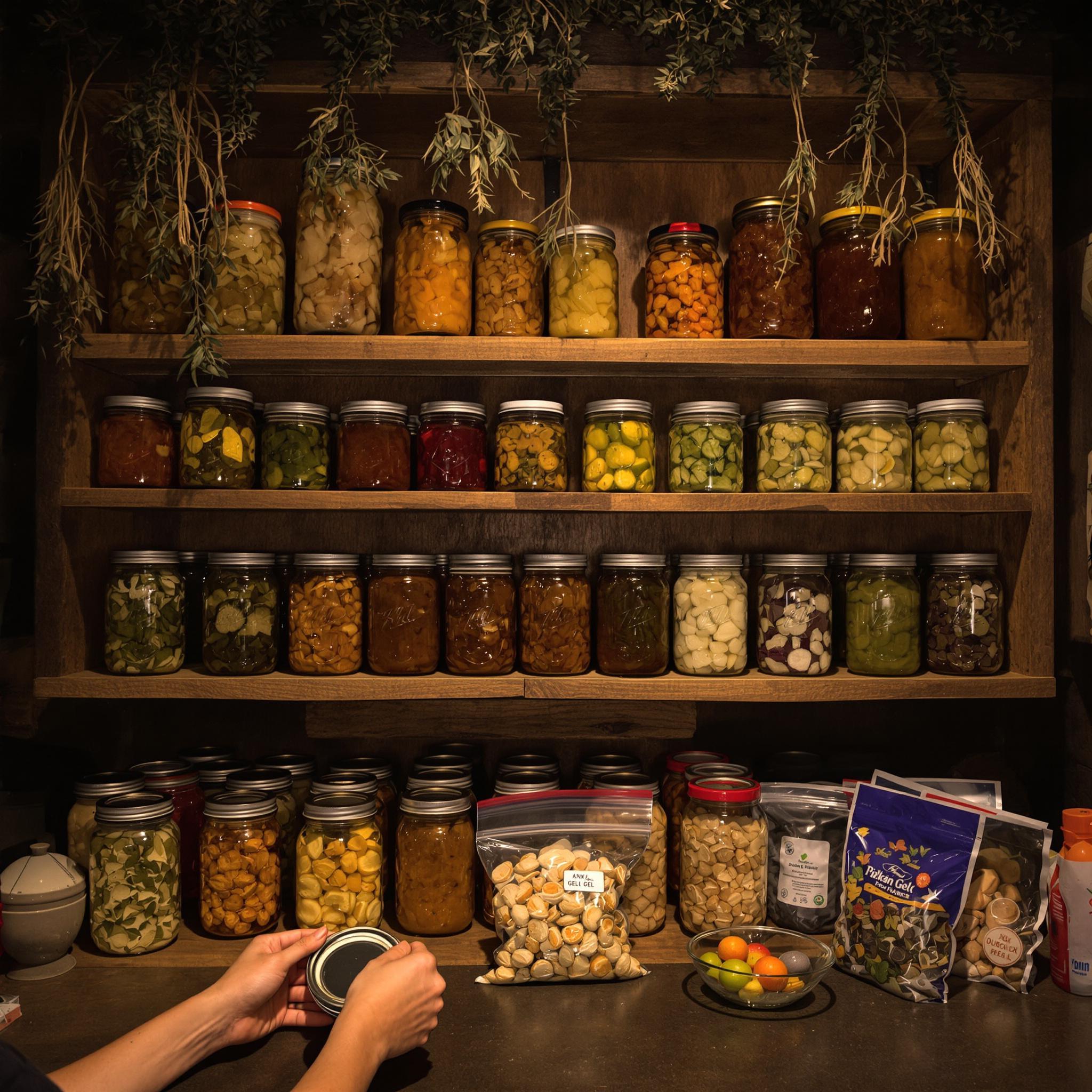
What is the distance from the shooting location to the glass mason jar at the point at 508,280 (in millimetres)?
1619

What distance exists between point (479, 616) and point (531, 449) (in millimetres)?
326

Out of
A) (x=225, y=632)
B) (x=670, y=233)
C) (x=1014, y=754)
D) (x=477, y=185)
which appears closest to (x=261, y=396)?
(x=225, y=632)

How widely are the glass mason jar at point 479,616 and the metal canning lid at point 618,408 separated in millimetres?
322

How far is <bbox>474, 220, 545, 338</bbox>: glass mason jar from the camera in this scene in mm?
1619

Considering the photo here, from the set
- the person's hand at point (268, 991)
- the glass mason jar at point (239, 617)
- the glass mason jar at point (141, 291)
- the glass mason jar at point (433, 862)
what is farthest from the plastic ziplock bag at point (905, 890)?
the glass mason jar at point (141, 291)

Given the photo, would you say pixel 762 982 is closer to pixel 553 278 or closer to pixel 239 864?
pixel 239 864

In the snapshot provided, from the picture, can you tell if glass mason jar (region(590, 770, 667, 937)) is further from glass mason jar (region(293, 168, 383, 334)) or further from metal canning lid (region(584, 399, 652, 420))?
glass mason jar (region(293, 168, 383, 334))

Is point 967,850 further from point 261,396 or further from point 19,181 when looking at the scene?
point 19,181

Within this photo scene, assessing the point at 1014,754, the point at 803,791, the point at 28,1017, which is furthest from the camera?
the point at 1014,754

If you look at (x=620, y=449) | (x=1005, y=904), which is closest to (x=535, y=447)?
(x=620, y=449)

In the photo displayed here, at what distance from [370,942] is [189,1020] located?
276mm

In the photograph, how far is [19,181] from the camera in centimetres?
168

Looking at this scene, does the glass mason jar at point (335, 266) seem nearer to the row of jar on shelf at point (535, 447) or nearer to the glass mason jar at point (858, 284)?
the row of jar on shelf at point (535, 447)

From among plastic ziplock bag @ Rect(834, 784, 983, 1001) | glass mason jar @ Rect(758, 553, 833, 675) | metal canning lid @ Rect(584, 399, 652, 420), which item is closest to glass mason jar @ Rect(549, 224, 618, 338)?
metal canning lid @ Rect(584, 399, 652, 420)
